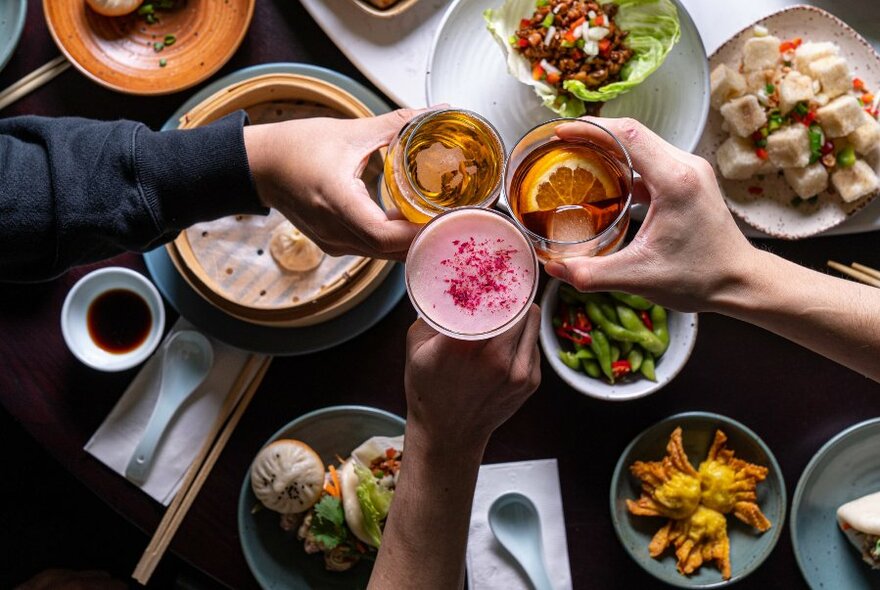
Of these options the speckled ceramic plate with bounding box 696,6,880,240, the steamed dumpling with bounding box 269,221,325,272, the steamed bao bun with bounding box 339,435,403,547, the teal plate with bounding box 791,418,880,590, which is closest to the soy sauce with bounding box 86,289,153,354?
the steamed dumpling with bounding box 269,221,325,272

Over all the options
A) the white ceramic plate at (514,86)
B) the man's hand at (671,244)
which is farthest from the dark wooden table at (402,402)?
the man's hand at (671,244)

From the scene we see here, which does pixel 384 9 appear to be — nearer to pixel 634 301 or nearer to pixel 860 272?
pixel 634 301

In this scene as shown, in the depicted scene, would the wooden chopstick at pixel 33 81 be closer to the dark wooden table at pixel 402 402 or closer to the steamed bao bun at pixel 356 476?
the dark wooden table at pixel 402 402

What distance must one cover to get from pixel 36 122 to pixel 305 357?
3.55 feet

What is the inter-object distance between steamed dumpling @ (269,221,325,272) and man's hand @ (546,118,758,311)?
1.08 m

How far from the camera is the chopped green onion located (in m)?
2.58

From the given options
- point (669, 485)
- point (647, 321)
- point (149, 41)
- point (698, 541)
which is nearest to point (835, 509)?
point (698, 541)

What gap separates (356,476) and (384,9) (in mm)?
1532

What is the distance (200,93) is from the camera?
2711 mm

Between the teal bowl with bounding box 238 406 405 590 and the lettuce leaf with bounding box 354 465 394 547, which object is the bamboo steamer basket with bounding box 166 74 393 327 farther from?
the lettuce leaf with bounding box 354 465 394 547

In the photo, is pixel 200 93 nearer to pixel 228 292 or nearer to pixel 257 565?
pixel 228 292

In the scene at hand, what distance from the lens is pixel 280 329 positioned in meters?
2.67

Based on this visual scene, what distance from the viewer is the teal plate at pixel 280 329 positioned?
8.77 ft

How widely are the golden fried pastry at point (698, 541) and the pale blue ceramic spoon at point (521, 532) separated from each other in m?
0.36
